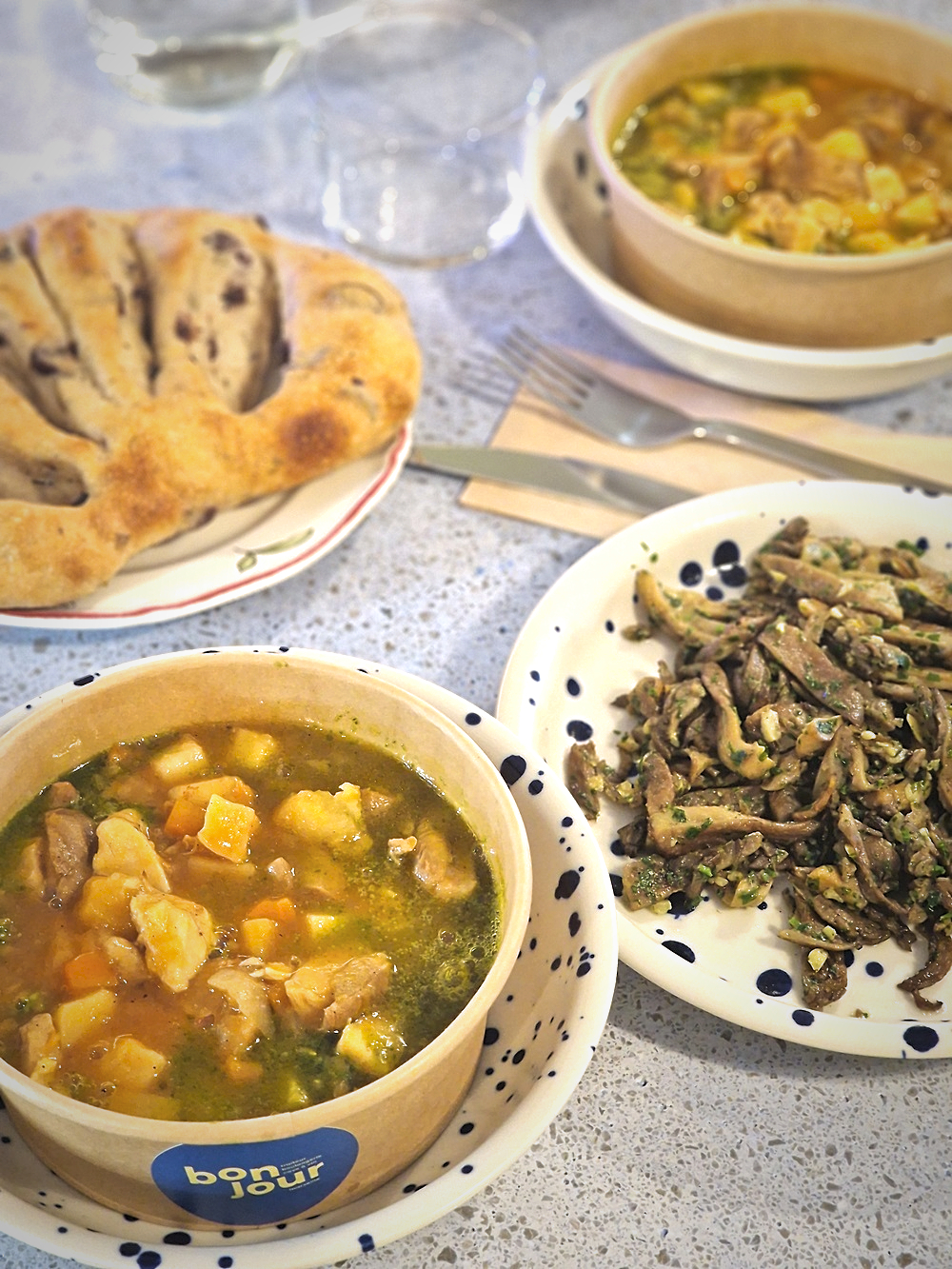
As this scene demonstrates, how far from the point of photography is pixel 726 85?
2.41 m

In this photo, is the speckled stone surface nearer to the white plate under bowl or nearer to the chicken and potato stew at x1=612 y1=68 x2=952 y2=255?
the white plate under bowl

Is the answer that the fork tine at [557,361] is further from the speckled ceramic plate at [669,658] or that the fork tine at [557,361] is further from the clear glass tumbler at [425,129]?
the speckled ceramic plate at [669,658]

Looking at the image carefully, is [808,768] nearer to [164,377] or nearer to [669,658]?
[669,658]

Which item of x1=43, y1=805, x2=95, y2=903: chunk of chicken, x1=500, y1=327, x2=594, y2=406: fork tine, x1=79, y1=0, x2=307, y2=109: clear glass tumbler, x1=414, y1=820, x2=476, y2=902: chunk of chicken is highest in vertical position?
x1=414, y1=820, x2=476, y2=902: chunk of chicken

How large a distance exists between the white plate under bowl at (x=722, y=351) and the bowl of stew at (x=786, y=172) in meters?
0.06

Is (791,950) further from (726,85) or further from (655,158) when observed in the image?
(726,85)

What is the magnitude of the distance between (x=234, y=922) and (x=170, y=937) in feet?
0.23

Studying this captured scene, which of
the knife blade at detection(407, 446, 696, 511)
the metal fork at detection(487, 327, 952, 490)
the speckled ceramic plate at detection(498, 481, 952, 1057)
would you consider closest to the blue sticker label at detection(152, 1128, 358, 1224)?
the speckled ceramic plate at detection(498, 481, 952, 1057)

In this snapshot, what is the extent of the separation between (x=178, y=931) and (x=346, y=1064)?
0.62 feet

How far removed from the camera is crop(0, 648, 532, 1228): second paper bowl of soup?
99 cm

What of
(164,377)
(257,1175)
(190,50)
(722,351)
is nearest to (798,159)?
(722,351)

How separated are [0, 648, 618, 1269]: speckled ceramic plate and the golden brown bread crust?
465 mm

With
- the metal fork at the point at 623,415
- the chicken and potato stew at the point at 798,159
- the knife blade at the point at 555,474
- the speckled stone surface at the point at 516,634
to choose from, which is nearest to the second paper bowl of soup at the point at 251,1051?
the speckled stone surface at the point at 516,634

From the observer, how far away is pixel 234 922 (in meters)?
1.17
